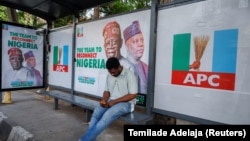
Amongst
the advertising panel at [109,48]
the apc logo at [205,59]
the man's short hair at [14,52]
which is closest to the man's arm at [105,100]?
the advertising panel at [109,48]

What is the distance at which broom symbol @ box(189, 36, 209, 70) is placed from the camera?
3.27 metres

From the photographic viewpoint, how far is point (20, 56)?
21.3 feet

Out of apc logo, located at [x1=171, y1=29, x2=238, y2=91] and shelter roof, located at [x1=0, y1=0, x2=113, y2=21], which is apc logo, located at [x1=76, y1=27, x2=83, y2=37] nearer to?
shelter roof, located at [x1=0, y1=0, x2=113, y2=21]

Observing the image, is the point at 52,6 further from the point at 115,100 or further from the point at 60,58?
the point at 115,100

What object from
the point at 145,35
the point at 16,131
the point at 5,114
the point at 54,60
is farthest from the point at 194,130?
the point at 54,60

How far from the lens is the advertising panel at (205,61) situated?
9.53ft

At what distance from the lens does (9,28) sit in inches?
243

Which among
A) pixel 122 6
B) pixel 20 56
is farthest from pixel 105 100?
pixel 122 6

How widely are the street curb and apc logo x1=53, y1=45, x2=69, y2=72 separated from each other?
199 cm

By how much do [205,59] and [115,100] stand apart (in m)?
1.46

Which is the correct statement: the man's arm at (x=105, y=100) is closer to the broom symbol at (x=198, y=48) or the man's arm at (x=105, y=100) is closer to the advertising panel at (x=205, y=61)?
the advertising panel at (x=205, y=61)

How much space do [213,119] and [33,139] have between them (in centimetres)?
283

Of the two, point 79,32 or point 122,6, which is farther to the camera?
point 122,6

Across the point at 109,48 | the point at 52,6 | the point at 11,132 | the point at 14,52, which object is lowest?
the point at 11,132
